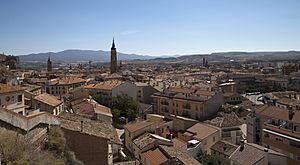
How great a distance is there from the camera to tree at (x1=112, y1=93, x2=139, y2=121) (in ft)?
146

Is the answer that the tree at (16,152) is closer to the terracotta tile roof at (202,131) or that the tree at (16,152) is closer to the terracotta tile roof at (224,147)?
the terracotta tile roof at (224,147)

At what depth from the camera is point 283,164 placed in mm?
26219

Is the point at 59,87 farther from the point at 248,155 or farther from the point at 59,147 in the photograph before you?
the point at 59,147

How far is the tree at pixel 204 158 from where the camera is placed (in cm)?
2988

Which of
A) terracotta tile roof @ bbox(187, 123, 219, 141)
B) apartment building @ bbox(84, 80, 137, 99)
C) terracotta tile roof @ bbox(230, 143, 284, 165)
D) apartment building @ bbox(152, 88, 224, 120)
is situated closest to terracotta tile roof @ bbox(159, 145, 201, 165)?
terracotta tile roof @ bbox(230, 143, 284, 165)

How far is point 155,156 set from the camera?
23.9 m

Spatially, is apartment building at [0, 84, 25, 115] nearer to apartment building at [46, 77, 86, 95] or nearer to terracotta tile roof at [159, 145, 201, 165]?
terracotta tile roof at [159, 145, 201, 165]

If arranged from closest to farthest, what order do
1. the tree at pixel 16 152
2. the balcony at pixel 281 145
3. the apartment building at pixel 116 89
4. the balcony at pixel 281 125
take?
the tree at pixel 16 152
the balcony at pixel 281 145
the balcony at pixel 281 125
the apartment building at pixel 116 89

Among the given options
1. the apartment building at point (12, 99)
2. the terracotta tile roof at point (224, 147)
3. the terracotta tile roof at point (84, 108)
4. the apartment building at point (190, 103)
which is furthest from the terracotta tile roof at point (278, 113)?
the apartment building at point (12, 99)

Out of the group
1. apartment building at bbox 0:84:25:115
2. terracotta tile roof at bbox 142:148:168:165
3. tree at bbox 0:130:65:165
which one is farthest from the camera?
apartment building at bbox 0:84:25:115

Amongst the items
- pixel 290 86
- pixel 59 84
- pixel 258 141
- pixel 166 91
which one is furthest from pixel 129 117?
pixel 290 86

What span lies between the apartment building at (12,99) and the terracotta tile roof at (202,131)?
1749cm

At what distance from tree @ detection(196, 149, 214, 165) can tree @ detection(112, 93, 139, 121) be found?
1493 cm

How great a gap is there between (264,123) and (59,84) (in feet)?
162
